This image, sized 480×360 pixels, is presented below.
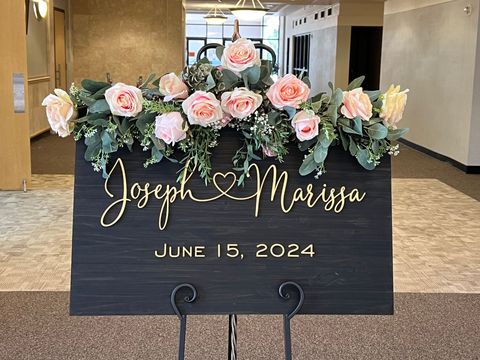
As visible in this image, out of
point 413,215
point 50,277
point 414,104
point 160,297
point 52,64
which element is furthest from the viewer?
point 52,64

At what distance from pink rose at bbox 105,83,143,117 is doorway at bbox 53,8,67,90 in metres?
12.2

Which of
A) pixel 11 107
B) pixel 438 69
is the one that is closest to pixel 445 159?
pixel 438 69

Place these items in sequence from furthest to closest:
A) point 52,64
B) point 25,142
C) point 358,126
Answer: point 52,64
point 25,142
point 358,126

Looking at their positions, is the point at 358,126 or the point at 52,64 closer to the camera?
the point at 358,126

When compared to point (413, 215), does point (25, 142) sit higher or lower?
higher

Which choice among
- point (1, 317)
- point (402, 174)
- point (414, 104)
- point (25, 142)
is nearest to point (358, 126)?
point (1, 317)

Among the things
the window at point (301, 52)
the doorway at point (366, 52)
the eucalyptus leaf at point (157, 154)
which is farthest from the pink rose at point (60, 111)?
the window at point (301, 52)

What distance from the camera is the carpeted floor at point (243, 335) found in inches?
127

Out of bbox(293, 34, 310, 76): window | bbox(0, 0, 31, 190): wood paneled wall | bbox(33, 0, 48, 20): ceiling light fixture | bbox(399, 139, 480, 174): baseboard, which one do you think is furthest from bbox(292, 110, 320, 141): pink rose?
bbox(293, 34, 310, 76): window

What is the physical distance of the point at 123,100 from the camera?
1.79m

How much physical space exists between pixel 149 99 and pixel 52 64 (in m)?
11.3

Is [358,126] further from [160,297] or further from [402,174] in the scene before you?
[402,174]

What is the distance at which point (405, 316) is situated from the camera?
3.75 m

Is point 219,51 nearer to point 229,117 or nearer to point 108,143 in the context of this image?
point 229,117
